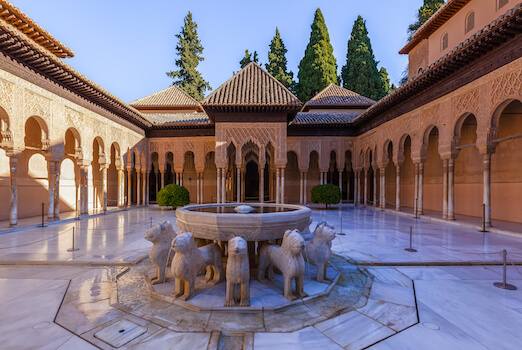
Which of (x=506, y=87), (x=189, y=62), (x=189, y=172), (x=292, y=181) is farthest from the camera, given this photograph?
(x=189, y=62)

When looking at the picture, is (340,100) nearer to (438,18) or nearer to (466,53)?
(438,18)

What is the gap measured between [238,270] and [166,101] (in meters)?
21.1

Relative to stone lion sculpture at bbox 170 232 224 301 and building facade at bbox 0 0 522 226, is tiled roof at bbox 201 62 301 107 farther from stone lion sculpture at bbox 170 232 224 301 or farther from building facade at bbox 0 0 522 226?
stone lion sculpture at bbox 170 232 224 301

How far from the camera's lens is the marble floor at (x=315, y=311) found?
2.18 m

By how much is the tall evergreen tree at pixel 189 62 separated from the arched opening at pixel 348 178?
64.6 feet

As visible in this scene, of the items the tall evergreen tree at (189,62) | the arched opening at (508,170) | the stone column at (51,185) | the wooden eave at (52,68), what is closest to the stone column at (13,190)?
the stone column at (51,185)

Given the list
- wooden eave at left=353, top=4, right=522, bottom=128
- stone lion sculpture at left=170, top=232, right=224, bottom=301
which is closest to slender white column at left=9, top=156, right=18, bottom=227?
stone lion sculpture at left=170, top=232, right=224, bottom=301

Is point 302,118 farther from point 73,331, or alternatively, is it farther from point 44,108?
point 73,331

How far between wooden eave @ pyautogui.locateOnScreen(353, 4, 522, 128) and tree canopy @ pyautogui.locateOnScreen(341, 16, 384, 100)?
13.9m

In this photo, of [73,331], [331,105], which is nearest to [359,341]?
[73,331]

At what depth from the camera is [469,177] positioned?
37.9ft

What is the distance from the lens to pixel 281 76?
30016 mm

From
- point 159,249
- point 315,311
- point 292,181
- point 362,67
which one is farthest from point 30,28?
point 362,67

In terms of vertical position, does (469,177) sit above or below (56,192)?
above
